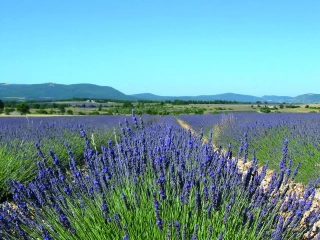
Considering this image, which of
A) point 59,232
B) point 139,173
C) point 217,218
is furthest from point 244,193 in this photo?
point 59,232

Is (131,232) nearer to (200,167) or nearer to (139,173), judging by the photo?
(139,173)

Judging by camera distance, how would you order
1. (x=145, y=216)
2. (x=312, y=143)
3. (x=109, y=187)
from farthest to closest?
(x=312, y=143)
(x=109, y=187)
(x=145, y=216)

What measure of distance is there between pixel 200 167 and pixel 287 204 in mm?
577

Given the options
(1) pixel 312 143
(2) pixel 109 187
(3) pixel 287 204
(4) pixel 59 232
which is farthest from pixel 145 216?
(1) pixel 312 143

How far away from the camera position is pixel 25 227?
6.88 ft

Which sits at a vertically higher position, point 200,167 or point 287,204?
point 200,167

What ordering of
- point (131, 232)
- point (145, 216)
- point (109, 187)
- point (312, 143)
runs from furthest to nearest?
point (312, 143) → point (109, 187) → point (145, 216) → point (131, 232)

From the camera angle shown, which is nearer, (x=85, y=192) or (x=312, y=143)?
(x=85, y=192)

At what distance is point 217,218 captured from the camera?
1.96 metres

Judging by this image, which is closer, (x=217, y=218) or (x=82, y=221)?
(x=217, y=218)

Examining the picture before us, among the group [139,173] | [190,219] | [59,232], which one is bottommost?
[59,232]

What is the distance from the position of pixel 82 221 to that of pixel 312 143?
16.4 feet

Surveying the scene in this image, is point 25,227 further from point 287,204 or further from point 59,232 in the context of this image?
point 287,204

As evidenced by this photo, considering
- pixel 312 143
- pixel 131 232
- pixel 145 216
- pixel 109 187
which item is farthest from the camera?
pixel 312 143
